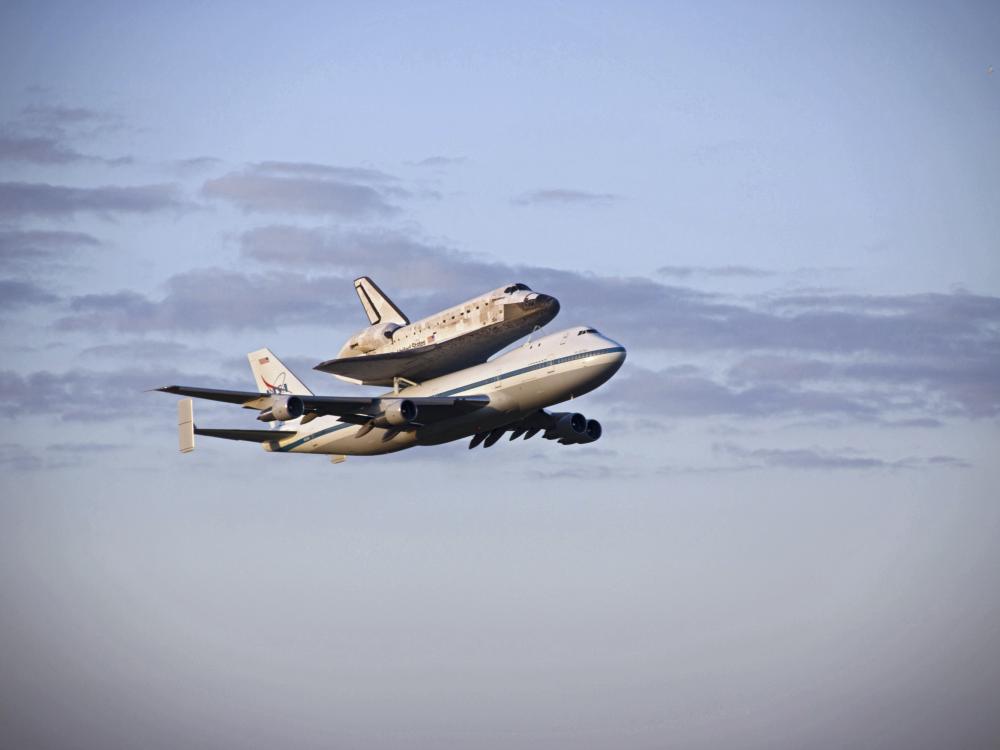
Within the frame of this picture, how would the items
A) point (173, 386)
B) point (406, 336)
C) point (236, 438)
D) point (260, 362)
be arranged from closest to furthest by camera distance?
point (173, 386)
point (406, 336)
point (236, 438)
point (260, 362)

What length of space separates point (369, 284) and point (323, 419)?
9727mm

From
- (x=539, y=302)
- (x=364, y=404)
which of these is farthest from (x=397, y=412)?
(x=539, y=302)

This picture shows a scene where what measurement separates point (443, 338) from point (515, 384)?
495 centimetres

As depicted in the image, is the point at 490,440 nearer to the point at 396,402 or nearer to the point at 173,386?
the point at 396,402

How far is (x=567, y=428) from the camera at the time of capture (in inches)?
4087

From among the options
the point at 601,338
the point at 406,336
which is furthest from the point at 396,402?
the point at 601,338

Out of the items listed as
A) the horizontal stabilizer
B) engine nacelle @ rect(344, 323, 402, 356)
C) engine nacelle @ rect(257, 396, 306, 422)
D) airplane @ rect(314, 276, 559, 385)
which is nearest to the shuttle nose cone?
airplane @ rect(314, 276, 559, 385)

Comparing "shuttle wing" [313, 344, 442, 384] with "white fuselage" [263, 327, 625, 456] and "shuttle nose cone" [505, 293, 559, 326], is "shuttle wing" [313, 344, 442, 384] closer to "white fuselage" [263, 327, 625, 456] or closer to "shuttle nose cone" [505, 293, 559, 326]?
"white fuselage" [263, 327, 625, 456]

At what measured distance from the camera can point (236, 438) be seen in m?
101

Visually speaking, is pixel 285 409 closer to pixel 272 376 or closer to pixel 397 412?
pixel 397 412

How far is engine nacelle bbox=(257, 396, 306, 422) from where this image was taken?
90562mm

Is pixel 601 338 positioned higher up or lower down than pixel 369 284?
lower down

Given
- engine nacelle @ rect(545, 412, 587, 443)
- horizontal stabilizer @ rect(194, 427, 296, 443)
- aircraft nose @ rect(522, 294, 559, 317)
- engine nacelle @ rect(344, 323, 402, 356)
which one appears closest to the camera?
aircraft nose @ rect(522, 294, 559, 317)

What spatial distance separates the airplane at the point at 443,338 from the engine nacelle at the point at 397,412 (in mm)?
3455
